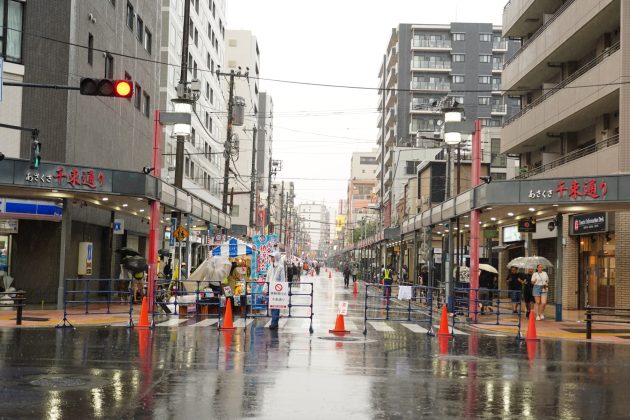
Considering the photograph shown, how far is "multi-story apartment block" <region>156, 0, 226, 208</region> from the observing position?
5531 centimetres

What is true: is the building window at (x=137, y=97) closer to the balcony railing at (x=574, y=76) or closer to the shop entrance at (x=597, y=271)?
the balcony railing at (x=574, y=76)

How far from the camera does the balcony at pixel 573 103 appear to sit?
29.9 meters

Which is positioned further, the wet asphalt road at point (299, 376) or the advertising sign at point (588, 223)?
the advertising sign at point (588, 223)

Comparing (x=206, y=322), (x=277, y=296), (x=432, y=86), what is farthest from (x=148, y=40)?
(x=432, y=86)

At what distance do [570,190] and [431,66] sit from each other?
77.5 m

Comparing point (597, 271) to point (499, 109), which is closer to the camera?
point (597, 271)

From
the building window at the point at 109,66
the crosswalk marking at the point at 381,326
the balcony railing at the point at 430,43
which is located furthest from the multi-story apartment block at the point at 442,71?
the crosswalk marking at the point at 381,326

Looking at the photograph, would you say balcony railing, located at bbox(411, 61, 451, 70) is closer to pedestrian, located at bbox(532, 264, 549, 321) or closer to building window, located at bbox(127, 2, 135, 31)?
building window, located at bbox(127, 2, 135, 31)

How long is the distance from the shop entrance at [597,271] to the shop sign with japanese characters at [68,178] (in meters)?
20.5

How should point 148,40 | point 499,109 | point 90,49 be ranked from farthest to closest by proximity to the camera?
point 499,109
point 148,40
point 90,49

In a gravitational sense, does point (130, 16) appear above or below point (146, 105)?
above

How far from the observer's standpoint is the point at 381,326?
23234 millimetres

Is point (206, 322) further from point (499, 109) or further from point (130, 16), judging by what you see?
point (499, 109)

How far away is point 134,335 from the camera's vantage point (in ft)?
62.4
